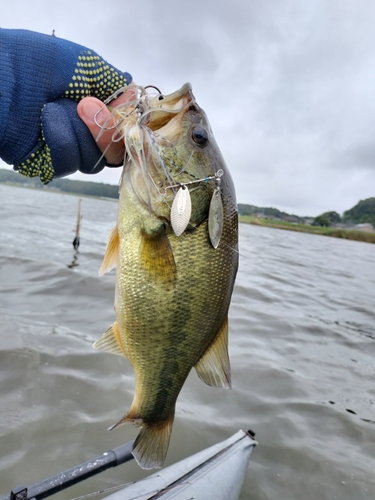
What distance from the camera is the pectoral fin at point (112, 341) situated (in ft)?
7.16

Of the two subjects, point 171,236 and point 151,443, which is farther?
point 151,443

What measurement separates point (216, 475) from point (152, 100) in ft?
10.2

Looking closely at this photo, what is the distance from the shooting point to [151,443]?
86.5 inches

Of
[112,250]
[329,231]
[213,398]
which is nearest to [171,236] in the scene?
[112,250]

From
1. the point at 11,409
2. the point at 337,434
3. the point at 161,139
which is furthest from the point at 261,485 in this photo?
the point at 161,139

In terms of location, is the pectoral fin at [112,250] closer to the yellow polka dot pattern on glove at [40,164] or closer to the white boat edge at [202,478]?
the yellow polka dot pattern on glove at [40,164]

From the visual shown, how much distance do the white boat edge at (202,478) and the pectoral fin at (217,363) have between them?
1.39 meters

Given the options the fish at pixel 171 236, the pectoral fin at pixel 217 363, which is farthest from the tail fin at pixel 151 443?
the pectoral fin at pixel 217 363

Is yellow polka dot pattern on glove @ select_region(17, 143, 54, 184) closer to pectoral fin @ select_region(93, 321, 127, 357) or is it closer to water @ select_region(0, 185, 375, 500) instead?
pectoral fin @ select_region(93, 321, 127, 357)

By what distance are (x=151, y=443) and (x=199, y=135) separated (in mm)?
1792

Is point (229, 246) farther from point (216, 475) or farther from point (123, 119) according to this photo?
point (216, 475)

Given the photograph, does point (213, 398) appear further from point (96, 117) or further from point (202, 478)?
point (96, 117)

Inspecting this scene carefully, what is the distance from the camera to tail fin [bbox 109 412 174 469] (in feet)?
7.03

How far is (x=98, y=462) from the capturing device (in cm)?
289
